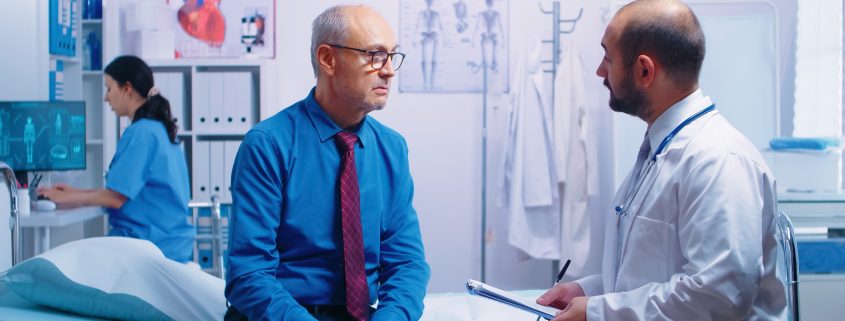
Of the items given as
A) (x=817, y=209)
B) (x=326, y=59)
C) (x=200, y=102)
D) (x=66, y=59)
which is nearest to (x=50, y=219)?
(x=66, y=59)

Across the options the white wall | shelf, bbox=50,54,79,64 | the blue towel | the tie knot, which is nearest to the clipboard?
the tie knot

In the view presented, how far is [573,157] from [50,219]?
2.65 meters

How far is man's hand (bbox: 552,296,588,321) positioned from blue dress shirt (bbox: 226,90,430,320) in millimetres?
380

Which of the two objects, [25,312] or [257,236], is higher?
[257,236]

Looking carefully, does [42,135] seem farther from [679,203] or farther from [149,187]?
A: [679,203]

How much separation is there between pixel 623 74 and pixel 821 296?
229 centimetres

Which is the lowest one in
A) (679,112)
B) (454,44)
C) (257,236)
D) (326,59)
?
(257,236)

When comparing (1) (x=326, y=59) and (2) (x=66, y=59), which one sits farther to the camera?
(2) (x=66, y=59)

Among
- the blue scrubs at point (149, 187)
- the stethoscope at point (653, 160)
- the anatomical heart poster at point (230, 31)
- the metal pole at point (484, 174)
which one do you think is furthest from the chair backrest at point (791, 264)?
the anatomical heart poster at point (230, 31)

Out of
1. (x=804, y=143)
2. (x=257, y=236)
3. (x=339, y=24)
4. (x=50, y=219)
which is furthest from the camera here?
(x=804, y=143)

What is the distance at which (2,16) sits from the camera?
3.41 meters

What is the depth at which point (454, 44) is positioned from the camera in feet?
16.8

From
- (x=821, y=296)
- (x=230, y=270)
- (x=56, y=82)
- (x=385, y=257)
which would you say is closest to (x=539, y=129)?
(x=821, y=296)

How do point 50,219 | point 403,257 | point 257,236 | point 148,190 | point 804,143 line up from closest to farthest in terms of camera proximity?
point 257,236
point 403,257
point 50,219
point 148,190
point 804,143
